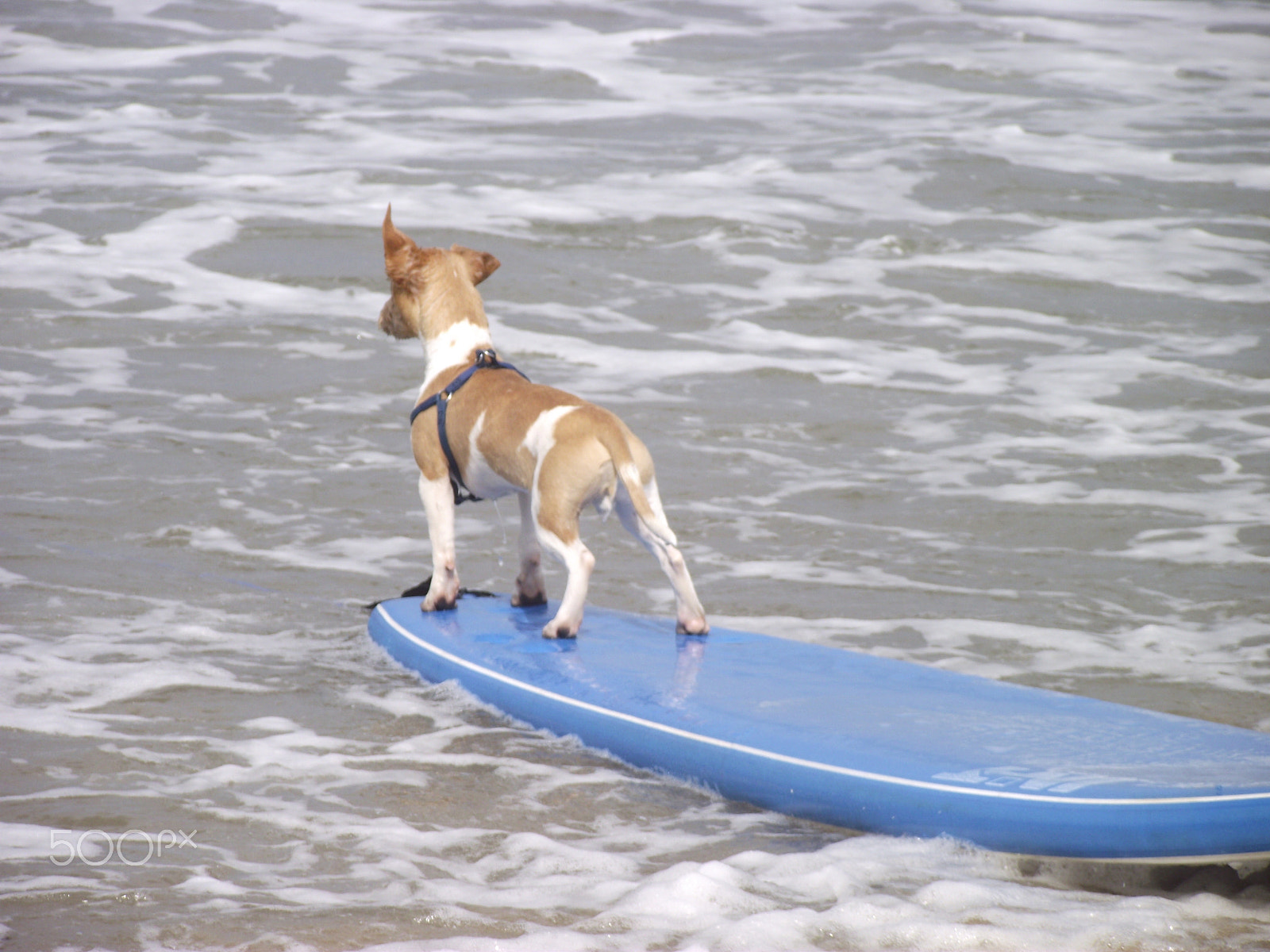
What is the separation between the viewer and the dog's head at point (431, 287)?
5008mm

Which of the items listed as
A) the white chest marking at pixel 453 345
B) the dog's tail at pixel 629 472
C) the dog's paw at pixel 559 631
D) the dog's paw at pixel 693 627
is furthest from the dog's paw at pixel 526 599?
the dog's tail at pixel 629 472

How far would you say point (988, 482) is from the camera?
24.3 ft

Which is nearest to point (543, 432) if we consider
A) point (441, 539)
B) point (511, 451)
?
point (511, 451)

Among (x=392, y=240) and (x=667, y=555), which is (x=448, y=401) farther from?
(x=667, y=555)

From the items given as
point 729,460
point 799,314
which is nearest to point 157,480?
point 729,460

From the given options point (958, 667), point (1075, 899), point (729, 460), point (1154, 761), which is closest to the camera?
point (1075, 899)

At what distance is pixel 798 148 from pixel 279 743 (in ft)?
38.5

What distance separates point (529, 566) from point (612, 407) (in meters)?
3.64

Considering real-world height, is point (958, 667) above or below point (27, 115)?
below

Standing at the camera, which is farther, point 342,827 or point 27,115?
point 27,115

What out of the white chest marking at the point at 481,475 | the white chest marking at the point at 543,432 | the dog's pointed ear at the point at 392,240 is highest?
the dog's pointed ear at the point at 392,240

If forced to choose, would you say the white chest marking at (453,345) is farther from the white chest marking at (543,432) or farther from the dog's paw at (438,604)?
the dog's paw at (438,604)

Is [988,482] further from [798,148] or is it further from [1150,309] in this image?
[798,148]

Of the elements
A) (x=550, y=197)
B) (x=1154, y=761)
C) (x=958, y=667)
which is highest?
(x=550, y=197)
